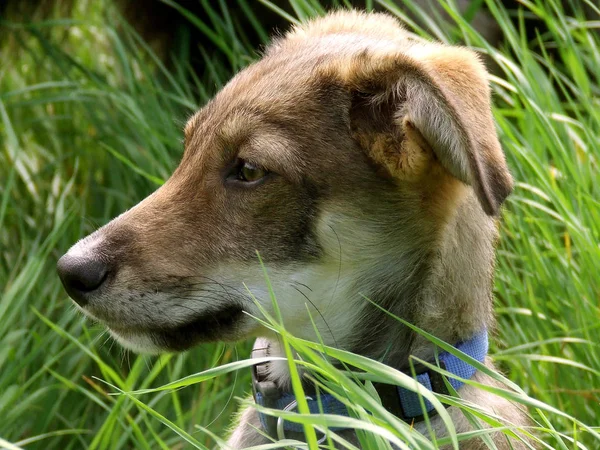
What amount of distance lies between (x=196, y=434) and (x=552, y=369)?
49.1 inches

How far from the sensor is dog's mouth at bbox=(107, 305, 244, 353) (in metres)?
2.83

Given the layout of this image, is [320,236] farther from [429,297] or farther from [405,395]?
[405,395]

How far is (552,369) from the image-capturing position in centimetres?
352

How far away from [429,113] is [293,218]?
19.1 inches

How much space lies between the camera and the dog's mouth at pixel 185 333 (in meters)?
2.83

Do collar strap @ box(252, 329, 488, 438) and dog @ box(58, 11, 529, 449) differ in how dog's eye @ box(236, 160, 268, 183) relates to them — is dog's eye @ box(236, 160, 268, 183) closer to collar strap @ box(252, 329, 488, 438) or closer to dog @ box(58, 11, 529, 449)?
dog @ box(58, 11, 529, 449)

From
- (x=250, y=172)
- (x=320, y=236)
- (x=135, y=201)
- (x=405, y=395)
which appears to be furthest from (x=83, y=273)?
(x=135, y=201)

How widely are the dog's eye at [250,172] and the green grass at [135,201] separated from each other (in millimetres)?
522

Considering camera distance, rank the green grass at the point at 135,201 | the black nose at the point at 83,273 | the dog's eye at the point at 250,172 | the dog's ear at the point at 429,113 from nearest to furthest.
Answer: the dog's ear at the point at 429,113, the black nose at the point at 83,273, the dog's eye at the point at 250,172, the green grass at the point at 135,201

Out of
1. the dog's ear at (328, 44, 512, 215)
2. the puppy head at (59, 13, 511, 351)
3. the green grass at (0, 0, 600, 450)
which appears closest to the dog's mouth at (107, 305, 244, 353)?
the puppy head at (59, 13, 511, 351)

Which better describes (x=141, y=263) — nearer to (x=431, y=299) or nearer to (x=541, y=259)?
(x=431, y=299)

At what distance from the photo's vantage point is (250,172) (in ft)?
9.25

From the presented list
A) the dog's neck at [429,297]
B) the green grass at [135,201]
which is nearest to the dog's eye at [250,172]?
the dog's neck at [429,297]

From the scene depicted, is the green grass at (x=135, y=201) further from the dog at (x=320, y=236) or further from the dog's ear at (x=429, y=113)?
the dog's ear at (x=429, y=113)
